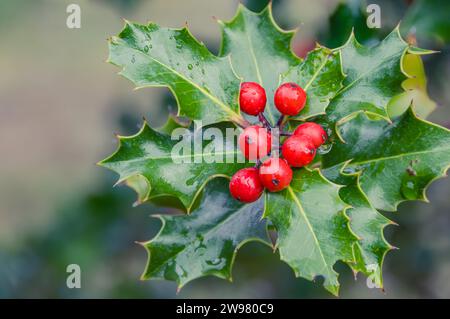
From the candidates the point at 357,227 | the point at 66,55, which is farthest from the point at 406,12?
the point at 66,55

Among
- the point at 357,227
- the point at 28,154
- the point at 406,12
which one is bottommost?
the point at 357,227

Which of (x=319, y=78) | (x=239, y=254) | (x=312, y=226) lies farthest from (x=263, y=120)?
(x=239, y=254)

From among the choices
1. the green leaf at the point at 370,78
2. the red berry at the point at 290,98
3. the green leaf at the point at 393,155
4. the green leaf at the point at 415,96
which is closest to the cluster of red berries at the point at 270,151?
the red berry at the point at 290,98

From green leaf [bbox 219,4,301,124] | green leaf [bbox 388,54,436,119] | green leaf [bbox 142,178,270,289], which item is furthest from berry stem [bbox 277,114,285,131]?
green leaf [bbox 388,54,436,119]

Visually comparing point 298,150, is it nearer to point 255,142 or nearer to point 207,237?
point 255,142

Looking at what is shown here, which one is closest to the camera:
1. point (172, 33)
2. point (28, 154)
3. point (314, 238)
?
point (314, 238)

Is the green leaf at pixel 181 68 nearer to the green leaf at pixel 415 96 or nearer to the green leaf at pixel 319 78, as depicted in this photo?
the green leaf at pixel 319 78
